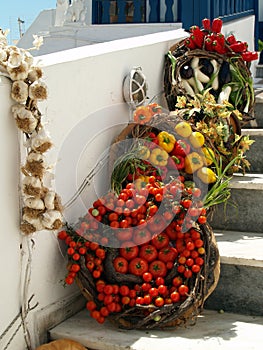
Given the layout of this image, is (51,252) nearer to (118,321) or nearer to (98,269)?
(98,269)

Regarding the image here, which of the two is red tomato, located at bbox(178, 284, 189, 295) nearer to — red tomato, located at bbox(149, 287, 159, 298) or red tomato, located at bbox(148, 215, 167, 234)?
red tomato, located at bbox(149, 287, 159, 298)

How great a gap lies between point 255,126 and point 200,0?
1.02 m

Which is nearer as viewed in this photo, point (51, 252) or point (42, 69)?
point (42, 69)

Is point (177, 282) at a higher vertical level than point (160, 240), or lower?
lower

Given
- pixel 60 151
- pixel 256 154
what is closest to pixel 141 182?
pixel 60 151

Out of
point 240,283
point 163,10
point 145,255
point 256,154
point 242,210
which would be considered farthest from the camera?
point 163,10

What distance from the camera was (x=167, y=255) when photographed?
8.82 feet

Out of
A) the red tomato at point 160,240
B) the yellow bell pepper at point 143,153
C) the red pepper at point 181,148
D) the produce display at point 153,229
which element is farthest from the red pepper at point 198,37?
the red tomato at point 160,240

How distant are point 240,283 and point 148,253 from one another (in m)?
0.42

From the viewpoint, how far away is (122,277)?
2.66 meters

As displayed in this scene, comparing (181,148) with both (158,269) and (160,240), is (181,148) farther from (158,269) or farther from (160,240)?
(158,269)

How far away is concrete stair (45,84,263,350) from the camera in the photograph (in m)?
2.54

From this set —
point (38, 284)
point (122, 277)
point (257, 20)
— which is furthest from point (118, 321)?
point (257, 20)

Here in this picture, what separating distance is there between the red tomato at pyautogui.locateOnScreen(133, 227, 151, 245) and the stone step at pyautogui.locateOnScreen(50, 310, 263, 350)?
329 millimetres
